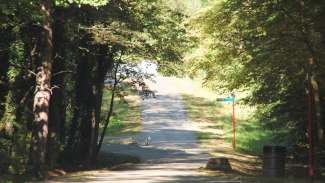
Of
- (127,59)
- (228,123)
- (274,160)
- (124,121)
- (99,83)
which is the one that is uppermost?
(127,59)

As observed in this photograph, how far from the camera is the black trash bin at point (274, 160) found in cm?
1988

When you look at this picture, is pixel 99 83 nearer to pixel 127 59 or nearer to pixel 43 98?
pixel 127 59

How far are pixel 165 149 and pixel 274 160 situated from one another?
20075 millimetres

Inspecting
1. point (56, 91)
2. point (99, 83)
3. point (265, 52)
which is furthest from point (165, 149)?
point (265, 52)

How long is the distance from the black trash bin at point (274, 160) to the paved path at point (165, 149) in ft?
6.32

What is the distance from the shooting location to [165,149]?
39844 mm

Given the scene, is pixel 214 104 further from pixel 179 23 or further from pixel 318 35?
pixel 318 35

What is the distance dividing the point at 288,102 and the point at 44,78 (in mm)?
10690

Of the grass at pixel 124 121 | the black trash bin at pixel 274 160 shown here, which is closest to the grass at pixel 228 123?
the grass at pixel 124 121

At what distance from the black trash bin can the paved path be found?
6.32 feet

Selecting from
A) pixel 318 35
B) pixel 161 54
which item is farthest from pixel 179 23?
pixel 318 35

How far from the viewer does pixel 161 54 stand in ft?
92.3

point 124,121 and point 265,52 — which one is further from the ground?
point 265,52

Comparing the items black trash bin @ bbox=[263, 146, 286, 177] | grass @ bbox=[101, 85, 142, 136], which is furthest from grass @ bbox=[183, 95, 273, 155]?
black trash bin @ bbox=[263, 146, 286, 177]
